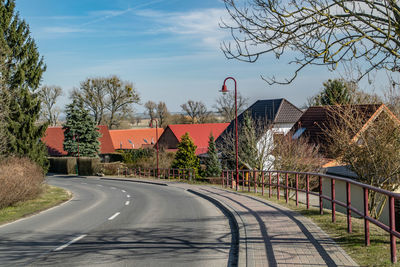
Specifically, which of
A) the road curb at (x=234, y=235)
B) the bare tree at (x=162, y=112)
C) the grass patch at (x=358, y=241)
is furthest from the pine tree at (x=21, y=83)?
the bare tree at (x=162, y=112)

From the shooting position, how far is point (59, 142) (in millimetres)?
70188

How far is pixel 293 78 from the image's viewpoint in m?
7.37

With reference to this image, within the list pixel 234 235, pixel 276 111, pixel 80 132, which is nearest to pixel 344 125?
pixel 234 235

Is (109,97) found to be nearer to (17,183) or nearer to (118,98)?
(118,98)

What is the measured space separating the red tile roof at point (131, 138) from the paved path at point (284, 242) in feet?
217

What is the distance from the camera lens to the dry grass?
1822 cm

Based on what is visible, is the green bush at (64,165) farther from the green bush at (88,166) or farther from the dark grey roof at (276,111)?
the dark grey roof at (276,111)

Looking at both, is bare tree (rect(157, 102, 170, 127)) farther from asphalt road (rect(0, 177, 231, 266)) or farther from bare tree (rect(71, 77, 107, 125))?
asphalt road (rect(0, 177, 231, 266))

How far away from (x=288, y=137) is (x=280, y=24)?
866 inches

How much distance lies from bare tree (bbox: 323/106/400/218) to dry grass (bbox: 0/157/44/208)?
13.5 m

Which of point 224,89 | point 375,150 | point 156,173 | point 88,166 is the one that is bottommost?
point 156,173

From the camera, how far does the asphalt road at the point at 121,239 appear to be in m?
7.91

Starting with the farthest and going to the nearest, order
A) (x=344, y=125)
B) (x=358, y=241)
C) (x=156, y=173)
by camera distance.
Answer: (x=156, y=173)
(x=344, y=125)
(x=358, y=241)

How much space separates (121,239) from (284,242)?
3.85 m
